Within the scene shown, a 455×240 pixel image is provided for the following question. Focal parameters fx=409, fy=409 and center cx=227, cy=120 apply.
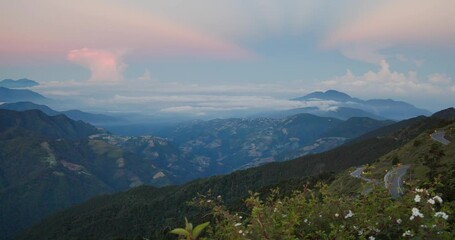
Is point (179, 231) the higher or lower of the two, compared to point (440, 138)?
higher

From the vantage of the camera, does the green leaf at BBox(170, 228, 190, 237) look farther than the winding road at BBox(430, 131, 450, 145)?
No

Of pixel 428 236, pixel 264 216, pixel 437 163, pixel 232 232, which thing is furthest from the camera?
pixel 437 163

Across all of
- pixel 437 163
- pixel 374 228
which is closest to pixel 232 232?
pixel 374 228

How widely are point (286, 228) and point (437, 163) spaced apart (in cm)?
8915

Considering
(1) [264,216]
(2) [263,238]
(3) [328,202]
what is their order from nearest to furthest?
(2) [263,238] < (1) [264,216] < (3) [328,202]

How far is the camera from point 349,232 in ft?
40.2

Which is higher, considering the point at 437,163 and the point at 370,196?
the point at 370,196

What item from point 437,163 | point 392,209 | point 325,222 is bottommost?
point 437,163

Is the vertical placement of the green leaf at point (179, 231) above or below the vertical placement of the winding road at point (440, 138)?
above

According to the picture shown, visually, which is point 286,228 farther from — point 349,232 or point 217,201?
point 217,201

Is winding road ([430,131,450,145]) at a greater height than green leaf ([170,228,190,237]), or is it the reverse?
green leaf ([170,228,190,237])

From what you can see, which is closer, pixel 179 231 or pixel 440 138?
pixel 179 231

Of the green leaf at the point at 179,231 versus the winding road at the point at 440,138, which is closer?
the green leaf at the point at 179,231

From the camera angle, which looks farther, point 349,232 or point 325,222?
point 325,222
